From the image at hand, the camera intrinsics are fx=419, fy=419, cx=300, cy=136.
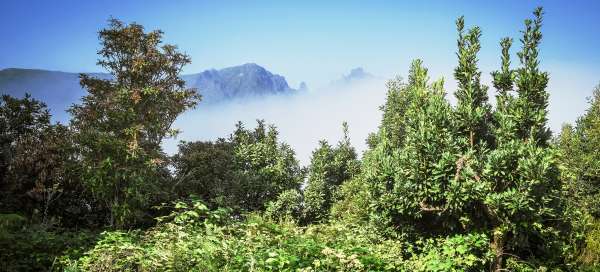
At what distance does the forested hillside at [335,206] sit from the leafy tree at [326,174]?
328 cm

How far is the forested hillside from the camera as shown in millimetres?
8031

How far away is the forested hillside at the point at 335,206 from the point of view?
8.03 metres

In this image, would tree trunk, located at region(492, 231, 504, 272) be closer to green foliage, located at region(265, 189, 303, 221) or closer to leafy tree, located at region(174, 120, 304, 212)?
Result: leafy tree, located at region(174, 120, 304, 212)

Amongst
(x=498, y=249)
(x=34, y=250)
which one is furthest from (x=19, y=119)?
(x=498, y=249)

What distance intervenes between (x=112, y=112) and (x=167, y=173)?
550 cm

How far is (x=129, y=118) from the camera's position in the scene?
1664 centimetres

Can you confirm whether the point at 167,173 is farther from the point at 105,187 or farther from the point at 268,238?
the point at 268,238

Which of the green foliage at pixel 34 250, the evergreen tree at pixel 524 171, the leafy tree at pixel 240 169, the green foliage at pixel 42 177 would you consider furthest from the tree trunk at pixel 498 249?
the green foliage at pixel 42 177

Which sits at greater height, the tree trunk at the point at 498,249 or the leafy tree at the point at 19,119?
the leafy tree at the point at 19,119

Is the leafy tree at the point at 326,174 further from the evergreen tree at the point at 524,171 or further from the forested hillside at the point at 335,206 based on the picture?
the evergreen tree at the point at 524,171

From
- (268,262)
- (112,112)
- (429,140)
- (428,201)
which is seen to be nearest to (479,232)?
(428,201)

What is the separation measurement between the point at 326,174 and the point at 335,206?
5.06 metres

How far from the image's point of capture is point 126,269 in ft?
24.5

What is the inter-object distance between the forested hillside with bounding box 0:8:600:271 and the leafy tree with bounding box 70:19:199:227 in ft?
0.24
